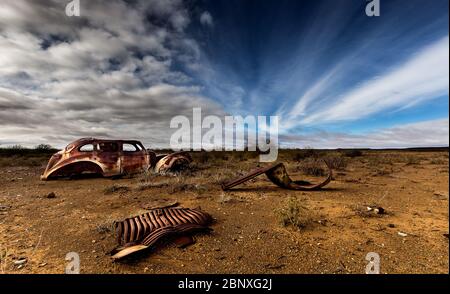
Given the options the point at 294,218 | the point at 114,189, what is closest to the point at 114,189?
the point at 114,189

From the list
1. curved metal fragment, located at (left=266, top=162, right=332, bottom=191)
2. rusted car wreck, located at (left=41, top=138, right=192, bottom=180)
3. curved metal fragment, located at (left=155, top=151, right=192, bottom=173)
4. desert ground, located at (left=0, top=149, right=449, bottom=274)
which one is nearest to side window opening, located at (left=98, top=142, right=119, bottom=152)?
rusted car wreck, located at (left=41, top=138, right=192, bottom=180)

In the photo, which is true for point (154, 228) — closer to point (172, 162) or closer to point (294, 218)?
point (294, 218)

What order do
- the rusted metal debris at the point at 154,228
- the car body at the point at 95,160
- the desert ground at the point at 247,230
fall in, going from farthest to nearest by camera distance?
the car body at the point at 95,160 < the rusted metal debris at the point at 154,228 < the desert ground at the point at 247,230

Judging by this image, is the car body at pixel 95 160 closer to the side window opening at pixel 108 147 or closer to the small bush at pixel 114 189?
the side window opening at pixel 108 147

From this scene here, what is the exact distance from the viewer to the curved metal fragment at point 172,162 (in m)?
10.8

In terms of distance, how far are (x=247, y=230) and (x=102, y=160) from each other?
7.64 metres

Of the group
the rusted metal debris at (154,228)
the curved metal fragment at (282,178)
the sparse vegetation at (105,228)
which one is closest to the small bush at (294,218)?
the rusted metal debris at (154,228)

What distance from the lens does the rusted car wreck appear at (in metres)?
9.87

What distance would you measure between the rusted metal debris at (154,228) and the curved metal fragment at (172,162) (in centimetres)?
609

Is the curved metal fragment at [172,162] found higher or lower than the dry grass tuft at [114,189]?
higher

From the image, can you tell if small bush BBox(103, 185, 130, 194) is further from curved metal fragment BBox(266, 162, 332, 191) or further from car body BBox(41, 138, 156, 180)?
curved metal fragment BBox(266, 162, 332, 191)
